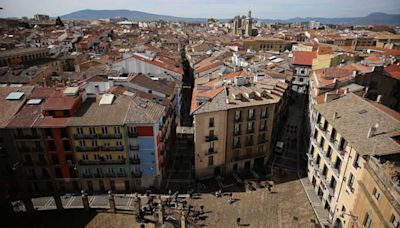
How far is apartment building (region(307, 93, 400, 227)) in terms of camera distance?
38469 millimetres

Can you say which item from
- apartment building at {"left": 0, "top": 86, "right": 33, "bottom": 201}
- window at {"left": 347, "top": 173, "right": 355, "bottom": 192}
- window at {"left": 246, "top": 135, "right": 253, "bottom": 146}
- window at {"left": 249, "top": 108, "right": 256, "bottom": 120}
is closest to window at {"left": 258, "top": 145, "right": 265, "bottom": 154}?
window at {"left": 246, "top": 135, "right": 253, "bottom": 146}

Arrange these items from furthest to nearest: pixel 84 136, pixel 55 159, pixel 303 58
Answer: pixel 303 58
pixel 55 159
pixel 84 136

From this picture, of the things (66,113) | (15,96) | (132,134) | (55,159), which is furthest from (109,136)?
Result: (15,96)

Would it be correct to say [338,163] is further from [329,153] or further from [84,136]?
[84,136]

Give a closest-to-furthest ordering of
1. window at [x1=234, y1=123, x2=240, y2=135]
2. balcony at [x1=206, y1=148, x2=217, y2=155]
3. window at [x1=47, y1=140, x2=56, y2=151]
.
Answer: window at [x1=47, y1=140, x2=56, y2=151], window at [x1=234, y1=123, x2=240, y2=135], balcony at [x1=206, y1=148, x2=217, y2=155]

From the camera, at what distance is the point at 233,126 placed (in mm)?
56125

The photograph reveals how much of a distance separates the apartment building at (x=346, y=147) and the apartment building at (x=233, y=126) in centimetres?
1049

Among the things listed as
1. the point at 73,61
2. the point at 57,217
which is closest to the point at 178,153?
the point at 57,217

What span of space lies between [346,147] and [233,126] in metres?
21.1

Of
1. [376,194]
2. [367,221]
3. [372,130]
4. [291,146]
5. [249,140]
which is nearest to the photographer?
[376,194]

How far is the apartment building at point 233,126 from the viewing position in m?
54.3

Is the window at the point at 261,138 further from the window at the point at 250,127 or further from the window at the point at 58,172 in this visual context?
the window at the point at 58,172

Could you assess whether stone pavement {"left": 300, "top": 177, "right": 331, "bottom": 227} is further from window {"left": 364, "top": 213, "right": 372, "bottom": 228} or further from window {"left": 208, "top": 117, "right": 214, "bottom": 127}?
window {"left": 208, "top": 117, "right": 214, "bottom": 127}

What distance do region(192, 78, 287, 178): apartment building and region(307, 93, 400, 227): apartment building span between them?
1049 cm
